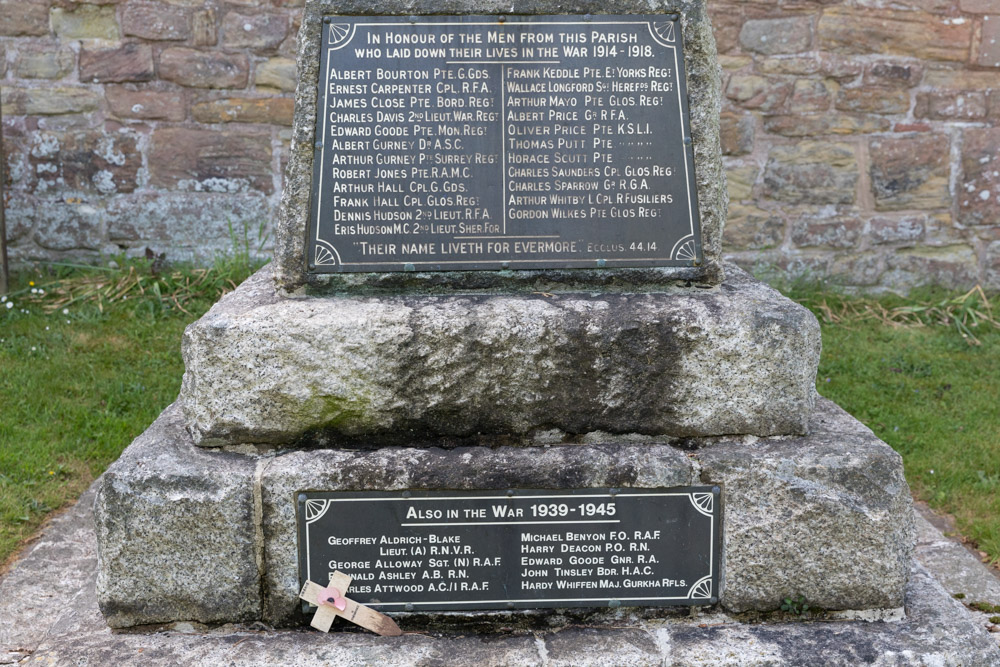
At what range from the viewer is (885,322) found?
5320 millimetres

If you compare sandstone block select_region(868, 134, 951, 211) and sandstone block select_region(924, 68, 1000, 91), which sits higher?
sandstone block select_region(924, 68, 1000, 91)

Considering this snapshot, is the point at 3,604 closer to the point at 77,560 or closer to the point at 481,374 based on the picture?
the point at 77,560

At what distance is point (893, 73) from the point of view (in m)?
5.40

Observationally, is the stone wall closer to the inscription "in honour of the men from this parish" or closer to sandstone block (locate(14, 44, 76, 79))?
sandstone block (locate(14, 44, 76, 79))

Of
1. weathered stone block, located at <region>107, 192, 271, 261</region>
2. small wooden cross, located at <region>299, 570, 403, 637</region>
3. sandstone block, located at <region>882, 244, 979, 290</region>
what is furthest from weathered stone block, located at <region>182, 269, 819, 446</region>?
sandstone block, located at <region>882, 244, 979, 290</region>

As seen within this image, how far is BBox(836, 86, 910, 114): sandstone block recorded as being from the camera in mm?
5434

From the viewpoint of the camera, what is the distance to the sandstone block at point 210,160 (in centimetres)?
539

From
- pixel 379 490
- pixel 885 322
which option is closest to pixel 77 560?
pixel 379 490

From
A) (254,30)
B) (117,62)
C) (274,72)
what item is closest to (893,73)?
(274,72)

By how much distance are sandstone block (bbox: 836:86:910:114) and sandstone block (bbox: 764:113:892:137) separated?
0.16 feet

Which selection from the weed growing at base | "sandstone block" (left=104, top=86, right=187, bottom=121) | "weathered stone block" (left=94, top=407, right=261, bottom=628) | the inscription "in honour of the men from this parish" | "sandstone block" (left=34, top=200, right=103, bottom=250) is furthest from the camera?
"sandstone block" (left=34, top=200, right=103, bottom=250)

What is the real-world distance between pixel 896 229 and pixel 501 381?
13.1 ft

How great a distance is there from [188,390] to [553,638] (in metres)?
1.12

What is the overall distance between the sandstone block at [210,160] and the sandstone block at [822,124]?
2.90m
